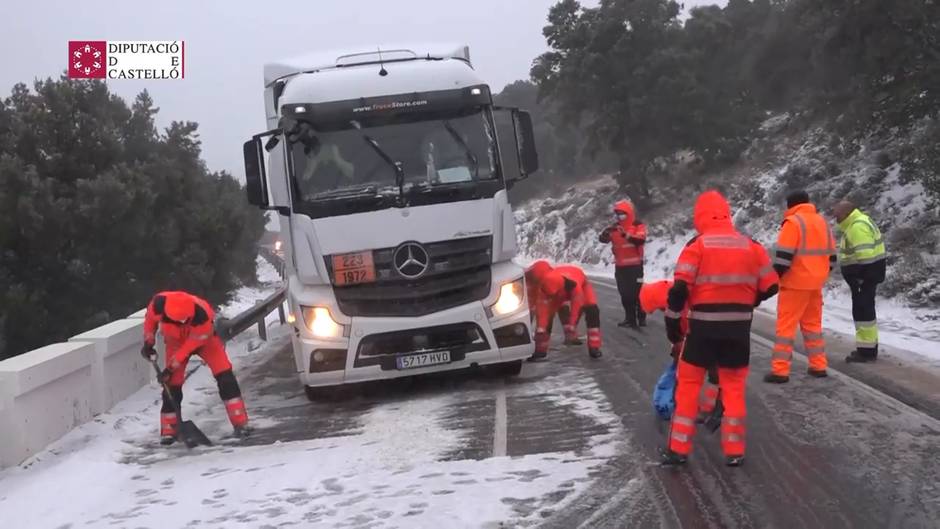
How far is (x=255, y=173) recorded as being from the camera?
8.56 m

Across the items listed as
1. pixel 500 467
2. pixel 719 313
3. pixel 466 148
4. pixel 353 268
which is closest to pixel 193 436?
pixel 353 268

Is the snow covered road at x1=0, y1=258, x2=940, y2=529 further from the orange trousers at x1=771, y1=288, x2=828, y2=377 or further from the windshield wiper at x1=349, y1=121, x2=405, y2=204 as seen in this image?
the windshield wiper at x1=349, y1=121, x2=405, y2=204

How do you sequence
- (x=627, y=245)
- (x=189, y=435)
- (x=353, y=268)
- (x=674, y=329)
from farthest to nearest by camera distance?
(x=627, y=245) → (x=353, y=268) → (x=189, y=435) → (x=674, y=329)

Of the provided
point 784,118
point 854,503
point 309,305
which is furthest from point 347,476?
point 784,118

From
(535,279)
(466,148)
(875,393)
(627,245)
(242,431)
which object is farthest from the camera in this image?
(627,245)

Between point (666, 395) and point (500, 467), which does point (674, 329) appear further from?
point (500, 467)

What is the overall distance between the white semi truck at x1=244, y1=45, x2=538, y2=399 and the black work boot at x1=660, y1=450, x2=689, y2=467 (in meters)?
2.90

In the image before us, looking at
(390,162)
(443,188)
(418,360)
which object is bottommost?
(418,360)

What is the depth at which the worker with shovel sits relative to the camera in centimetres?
736

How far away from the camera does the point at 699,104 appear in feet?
101

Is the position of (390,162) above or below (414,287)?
above

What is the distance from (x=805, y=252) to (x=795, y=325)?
0.70 metres

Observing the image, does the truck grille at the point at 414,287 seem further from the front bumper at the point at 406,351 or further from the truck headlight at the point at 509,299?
the truck headlight at the point at 509,299

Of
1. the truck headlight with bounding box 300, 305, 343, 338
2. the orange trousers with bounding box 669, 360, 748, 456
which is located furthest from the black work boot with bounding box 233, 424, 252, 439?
the orange trousers with bounding box 669, 360, 748, 456
